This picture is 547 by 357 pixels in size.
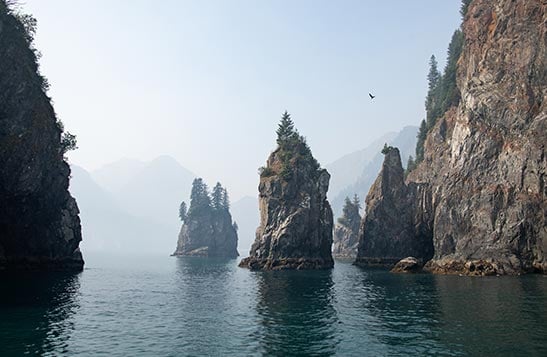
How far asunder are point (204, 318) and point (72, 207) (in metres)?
70.2

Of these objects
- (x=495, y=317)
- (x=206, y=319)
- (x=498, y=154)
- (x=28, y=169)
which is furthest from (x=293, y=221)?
(x=495, y=317)

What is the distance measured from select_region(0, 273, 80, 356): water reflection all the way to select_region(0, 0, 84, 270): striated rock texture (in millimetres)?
18920

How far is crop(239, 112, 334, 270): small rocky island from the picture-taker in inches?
4289

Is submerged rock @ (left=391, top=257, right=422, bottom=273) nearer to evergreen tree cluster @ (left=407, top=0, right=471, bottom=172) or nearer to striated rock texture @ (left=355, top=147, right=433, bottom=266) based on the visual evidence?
striated rock texture @ (left=355, top=147, right=433, bottom=266)

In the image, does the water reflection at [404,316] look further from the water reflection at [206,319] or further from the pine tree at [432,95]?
the pine tree at [432,95]

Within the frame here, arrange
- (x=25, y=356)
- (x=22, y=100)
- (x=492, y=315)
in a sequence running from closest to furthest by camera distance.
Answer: (x=25, y=356), (x=492, y=315), (x=22, y=100)

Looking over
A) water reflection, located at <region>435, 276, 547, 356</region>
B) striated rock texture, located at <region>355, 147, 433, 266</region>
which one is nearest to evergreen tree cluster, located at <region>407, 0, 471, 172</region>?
striated rock texture, located at <region>355, 147, 433, 266</region>

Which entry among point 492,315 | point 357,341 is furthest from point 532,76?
point 357,341

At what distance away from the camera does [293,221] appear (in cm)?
10938

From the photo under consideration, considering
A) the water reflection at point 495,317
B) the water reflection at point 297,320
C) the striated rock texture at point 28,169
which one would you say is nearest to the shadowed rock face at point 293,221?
the water reflection at point 297,320

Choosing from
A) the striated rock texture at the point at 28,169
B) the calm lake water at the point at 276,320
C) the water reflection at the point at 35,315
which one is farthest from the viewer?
the striated rock texture at the point at 28,169

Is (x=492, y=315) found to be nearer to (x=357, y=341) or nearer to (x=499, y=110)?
(x=357, y=341)

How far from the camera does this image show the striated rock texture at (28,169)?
72500 mm

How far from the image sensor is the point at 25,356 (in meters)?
26.2
